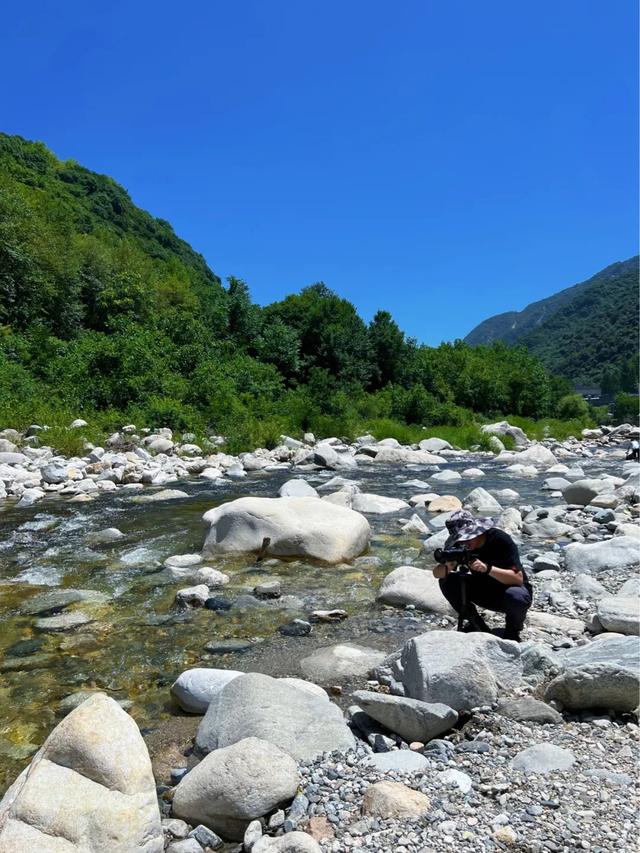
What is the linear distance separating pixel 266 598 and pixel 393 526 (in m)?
4.11

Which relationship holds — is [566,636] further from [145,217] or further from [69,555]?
[145,217]

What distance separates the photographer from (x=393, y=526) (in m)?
9.92

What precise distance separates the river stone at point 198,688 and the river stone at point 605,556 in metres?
4.71

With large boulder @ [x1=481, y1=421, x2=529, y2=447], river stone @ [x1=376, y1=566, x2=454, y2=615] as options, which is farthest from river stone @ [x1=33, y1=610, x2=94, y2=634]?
large boulder @ [x1=481, y1=421, x2=529, y2=447]

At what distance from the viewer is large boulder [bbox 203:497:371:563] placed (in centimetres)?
773

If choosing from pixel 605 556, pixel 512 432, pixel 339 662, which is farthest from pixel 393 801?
pixel 512 432

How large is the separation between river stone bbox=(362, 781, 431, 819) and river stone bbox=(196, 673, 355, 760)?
0.49 meters

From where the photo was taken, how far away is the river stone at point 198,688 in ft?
12.9

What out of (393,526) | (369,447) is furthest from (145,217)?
(393,526)

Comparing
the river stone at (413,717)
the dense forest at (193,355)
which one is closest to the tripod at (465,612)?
the river stone at (413,717)

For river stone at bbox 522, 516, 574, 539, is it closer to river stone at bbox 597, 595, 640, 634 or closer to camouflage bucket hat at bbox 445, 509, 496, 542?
river stone at bbox 597, 595, 640, 634

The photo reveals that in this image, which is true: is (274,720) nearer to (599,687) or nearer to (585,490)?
(599,687)

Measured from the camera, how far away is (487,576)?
4734 mm

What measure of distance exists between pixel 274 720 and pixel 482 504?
29.8 ft
